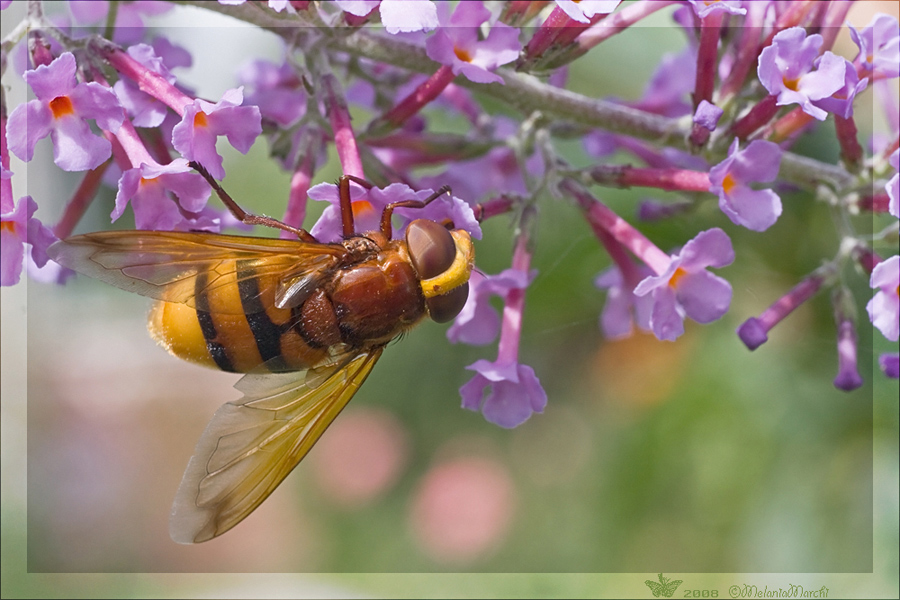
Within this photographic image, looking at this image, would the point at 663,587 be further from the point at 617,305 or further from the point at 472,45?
the point at 472,45

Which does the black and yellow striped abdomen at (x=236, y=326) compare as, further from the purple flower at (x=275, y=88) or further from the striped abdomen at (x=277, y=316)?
the purple flower at (x=275, y=88)

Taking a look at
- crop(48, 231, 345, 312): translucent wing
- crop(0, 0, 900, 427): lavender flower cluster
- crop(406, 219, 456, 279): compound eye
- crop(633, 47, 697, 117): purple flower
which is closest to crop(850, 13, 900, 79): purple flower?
crop(0, 0, 900, 427): lavender flower cluster

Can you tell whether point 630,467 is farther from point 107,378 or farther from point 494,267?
point 107,378

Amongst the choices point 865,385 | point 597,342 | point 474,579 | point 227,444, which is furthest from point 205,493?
point 597,342

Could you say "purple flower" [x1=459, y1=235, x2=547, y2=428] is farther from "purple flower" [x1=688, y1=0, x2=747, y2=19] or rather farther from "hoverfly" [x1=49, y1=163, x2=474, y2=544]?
"purple flower" [x1=688, y1=0, x2=747, y2=19]

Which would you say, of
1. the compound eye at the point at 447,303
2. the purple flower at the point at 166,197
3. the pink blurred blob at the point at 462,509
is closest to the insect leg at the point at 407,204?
the compound eye at the point at 447,303

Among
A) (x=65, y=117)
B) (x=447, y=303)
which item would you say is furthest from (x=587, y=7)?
(x=65, y=117)
